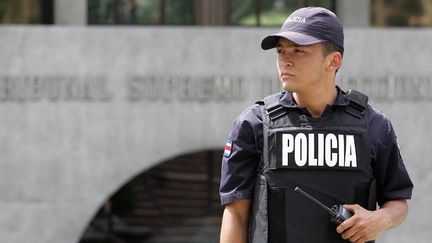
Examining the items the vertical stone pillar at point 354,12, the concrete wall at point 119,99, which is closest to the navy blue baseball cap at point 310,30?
the concrete wall at point 119,99

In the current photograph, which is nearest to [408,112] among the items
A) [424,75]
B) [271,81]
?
[424,75]

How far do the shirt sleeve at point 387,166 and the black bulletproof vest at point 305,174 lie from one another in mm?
46

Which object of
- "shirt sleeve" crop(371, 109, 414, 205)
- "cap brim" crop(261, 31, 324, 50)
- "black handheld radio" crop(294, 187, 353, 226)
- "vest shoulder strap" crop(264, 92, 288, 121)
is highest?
"cap brim" crop(261, 31, 324, 50)

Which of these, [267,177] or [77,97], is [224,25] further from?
[267,177]

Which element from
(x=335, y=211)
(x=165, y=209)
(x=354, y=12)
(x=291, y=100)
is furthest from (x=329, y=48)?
(x=354, y=12)

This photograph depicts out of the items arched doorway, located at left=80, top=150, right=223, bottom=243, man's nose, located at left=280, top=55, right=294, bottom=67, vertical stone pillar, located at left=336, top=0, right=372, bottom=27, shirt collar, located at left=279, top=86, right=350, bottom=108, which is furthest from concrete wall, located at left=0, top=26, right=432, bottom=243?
man's nose, located at left=280, top=55, right=294, bottom=67

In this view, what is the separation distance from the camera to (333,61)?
278 centimetres

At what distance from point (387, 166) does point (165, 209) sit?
6.29 meters

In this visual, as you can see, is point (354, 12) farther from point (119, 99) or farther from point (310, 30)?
point (310, 30)

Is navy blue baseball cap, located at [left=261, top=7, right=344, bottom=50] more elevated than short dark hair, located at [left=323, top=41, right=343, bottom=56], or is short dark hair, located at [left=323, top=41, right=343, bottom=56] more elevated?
navy blue baseball cap, located at [left=261, top=7, right=344, bottom=50]

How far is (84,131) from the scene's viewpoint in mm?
8289

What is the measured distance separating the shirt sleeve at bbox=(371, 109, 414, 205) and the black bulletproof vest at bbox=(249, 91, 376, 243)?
5 centimetres

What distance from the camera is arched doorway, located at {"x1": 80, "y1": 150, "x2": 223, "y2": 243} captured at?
352 inches

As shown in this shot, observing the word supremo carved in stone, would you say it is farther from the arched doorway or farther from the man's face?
the arched doorway
